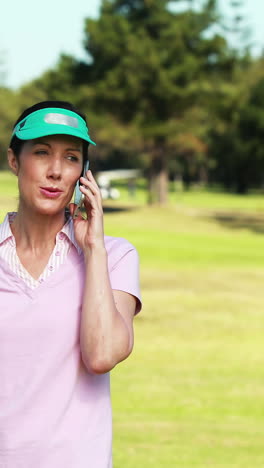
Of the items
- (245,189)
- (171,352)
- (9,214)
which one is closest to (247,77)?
(245,189)

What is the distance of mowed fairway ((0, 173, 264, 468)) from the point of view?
6.21 metres

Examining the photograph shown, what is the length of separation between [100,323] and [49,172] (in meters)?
0.43

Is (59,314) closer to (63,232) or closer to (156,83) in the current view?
(63,232)

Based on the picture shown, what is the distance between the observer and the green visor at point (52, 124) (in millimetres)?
2027

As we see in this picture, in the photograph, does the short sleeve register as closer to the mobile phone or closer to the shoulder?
the shoulder

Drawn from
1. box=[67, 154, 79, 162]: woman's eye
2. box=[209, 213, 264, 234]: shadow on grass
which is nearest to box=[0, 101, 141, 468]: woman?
box=[67, 154, 79, 162]: woman's eye

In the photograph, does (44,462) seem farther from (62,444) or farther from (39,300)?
(39,300)

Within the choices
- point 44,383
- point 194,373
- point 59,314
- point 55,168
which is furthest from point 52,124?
point 194,373

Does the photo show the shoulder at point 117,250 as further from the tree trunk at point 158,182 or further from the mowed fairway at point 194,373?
the tree trunk at point 158,182

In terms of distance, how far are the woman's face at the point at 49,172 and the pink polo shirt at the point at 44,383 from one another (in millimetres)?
216

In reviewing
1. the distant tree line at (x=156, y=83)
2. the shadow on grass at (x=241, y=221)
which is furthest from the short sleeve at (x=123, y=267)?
the distant tree line at (x=156, y=83)

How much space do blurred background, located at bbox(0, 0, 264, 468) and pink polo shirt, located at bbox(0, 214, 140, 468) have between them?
0.50m

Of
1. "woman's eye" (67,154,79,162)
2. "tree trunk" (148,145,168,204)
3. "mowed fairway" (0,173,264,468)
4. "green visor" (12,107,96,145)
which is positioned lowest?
"tree trunk" (148,145,168,204)

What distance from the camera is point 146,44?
4272 centimetres
